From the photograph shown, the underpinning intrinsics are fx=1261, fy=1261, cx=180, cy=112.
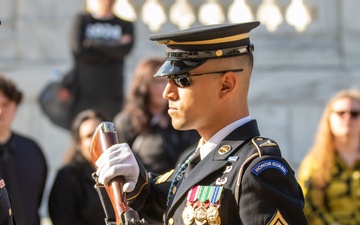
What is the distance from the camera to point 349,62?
11.6m

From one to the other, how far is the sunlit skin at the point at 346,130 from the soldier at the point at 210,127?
3.05 metres

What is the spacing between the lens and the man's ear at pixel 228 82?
4.68m

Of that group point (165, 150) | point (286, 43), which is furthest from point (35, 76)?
point (165, 150)

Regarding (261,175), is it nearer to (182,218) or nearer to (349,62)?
(182,218)

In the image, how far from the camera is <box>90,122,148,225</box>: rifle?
452 cm

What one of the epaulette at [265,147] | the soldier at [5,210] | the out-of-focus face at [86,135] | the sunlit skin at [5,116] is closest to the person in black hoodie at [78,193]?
the out-of-focus face at [86,135]

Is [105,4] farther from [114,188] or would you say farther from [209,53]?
[114,188]

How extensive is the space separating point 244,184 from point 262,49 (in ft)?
23.8

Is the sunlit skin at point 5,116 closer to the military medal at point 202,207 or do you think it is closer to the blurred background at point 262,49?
the military medal at point 202,207

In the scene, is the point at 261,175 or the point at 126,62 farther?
the point at 126,62

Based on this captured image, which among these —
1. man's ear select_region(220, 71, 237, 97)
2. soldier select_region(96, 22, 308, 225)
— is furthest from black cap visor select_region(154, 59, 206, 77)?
man's ear select_region(220, 71, 237, 97)

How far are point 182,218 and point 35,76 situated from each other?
6993 millimetres

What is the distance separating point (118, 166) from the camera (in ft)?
15.2

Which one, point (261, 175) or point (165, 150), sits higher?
point (261, 175)
